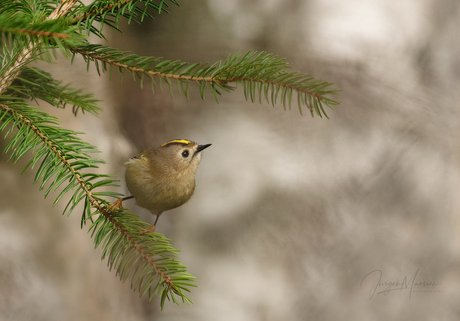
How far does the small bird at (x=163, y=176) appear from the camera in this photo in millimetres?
426

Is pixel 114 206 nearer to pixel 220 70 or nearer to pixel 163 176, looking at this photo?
pixel 163 176

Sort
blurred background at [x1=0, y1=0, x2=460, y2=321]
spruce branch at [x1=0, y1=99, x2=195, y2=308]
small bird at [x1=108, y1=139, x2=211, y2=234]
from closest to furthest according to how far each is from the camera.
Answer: spruce branch at [x1=0, y1=99, x2=195, y2=308] → small bird at [x1=108, y1=139, x2=211, y2=234] → blurred background at [x1=0, y1=0, x2=460, y2=321]

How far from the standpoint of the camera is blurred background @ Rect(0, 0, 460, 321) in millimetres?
776

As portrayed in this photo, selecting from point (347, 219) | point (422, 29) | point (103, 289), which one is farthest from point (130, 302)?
point (422, 29)

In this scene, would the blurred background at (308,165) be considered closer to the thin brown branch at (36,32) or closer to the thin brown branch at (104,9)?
the thin brown branch at (104,9)

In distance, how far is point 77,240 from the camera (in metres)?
0.77

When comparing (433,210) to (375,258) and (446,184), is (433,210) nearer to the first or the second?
(446,184)

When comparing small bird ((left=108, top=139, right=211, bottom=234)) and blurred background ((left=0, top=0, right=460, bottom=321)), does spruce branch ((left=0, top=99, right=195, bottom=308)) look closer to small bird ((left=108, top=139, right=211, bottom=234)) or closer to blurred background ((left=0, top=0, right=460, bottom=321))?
small bird ((left=108, top=139, right=211, bottom=234))

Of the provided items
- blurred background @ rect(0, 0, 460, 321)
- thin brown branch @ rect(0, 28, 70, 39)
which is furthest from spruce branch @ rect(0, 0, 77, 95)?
blurred background @ rect(0, 0, 460, 321)

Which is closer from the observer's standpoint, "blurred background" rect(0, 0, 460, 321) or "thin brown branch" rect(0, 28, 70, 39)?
"thin brown branch" rect(0, 28, 70, 39)

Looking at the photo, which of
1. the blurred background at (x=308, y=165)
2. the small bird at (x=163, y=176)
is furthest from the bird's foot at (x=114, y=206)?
the blurred background at (x=308, y=165)

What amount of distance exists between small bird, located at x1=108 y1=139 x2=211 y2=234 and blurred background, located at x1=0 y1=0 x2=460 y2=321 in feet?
1.25

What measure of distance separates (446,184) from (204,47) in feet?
2.28

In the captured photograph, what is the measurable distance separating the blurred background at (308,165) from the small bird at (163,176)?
0.38m
